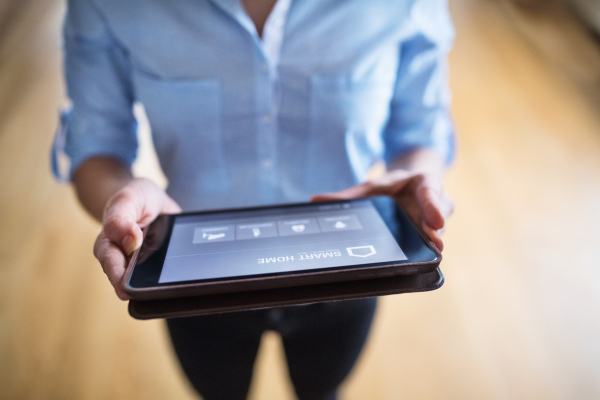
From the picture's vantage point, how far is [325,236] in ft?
1.18

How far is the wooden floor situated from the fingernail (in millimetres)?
235

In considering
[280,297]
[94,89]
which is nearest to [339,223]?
[280,297]

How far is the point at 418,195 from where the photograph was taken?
36 cm

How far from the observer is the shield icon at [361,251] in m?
0.33

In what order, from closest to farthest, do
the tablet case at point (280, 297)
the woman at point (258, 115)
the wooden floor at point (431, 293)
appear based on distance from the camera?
the tablet case at point (280, 297)
the woman at point (258, 115)
the wooden floor at point (431, 293)

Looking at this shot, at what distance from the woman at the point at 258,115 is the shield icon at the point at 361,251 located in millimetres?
58

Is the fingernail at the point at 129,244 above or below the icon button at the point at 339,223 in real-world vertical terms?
below

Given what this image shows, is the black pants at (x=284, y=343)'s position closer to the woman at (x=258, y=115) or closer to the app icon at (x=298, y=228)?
the woman at (x=258, y=115)

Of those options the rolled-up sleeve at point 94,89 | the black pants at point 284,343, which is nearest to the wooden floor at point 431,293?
→ the black pants at point 284,343

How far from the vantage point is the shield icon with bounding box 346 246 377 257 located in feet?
1.08

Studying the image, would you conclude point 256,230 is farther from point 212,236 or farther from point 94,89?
point 94,89

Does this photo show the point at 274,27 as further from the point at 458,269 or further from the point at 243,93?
the point at 458,269

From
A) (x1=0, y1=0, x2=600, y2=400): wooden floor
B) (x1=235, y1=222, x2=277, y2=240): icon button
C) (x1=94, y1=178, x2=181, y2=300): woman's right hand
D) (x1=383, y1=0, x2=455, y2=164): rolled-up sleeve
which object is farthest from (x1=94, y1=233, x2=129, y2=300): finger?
(x1=383, y1=0, x2=455, y2=164): rolled-up sleeve

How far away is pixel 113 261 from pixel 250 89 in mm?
233
